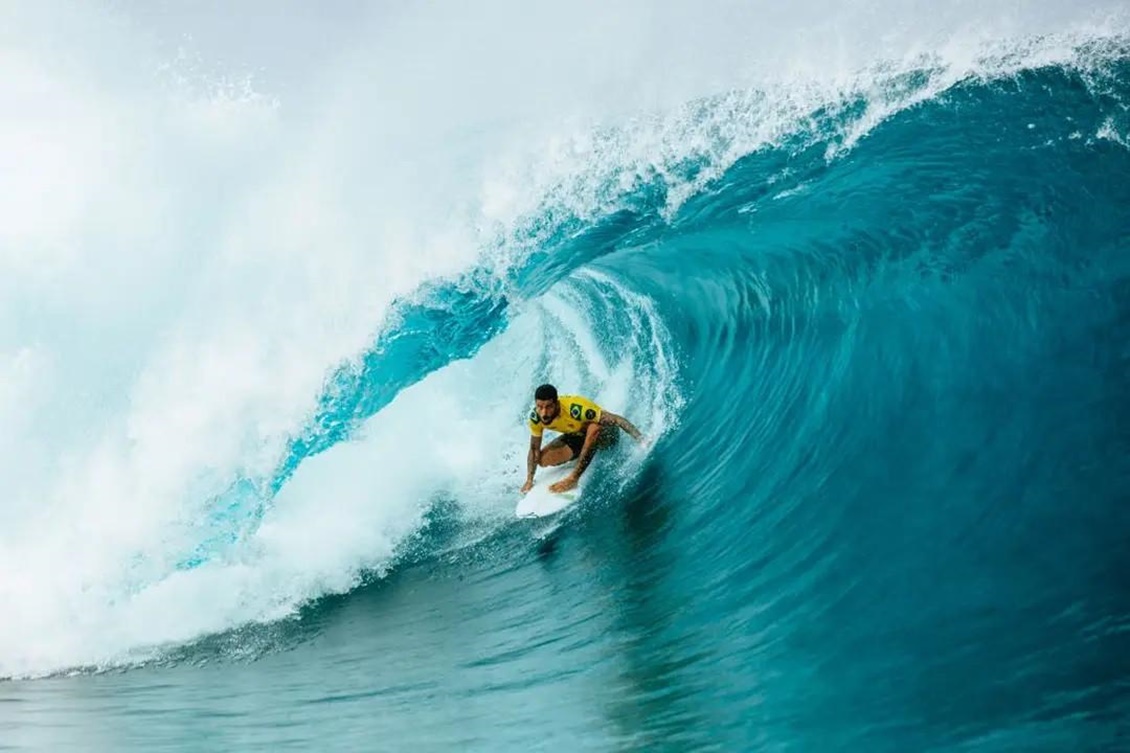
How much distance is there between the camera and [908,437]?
610cm

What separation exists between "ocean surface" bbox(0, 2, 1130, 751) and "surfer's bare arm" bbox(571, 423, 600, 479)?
30cm

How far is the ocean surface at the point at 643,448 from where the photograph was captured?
4.59m

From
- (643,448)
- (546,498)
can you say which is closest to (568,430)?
(546,498)

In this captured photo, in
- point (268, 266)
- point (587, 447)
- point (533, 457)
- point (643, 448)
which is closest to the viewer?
point (587, 447)

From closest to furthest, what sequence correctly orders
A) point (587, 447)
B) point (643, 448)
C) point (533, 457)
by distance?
point (587, 447)
point (533, 457)
point (643, 448)

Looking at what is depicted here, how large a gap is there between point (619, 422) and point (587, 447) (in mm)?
393

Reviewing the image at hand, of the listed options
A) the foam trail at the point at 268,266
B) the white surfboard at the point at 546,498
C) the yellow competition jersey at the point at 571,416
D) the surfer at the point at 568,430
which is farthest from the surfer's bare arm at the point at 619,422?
the foam trail at the point at 268,266

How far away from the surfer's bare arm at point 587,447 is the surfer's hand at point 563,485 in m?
0.04

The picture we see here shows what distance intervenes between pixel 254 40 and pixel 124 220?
11262 millimetres

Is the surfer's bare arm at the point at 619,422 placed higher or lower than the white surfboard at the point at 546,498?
higher

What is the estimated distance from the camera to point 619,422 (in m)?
7.60

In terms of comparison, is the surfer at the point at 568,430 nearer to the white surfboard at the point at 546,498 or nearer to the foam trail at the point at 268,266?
the white surfboard at the point at 546,498

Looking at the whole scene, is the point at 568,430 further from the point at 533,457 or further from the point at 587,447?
the point at 533,457

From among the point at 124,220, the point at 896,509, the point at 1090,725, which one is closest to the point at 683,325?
the point at 896,509
